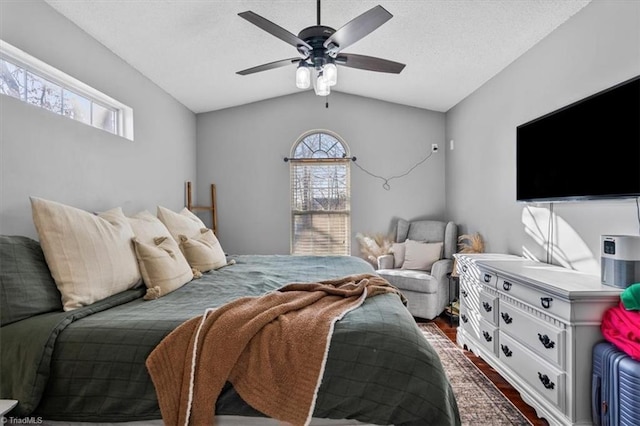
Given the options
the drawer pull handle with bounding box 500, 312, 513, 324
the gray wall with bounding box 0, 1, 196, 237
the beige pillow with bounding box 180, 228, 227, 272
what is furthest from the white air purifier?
the gray wall with bounding box 0, 1, 196, 237

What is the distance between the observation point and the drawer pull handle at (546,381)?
197 centimetres

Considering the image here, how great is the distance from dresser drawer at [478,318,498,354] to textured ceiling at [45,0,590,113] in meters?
2.23

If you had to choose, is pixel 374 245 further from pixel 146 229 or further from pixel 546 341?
pixel 146 229

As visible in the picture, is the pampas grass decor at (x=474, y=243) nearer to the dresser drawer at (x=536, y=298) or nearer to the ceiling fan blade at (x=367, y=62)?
the dresser drawer at (x=536, y=298)

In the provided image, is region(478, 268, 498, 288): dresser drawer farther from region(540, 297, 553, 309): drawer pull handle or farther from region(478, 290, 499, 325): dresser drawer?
region(540, 297, 553, 309): drawer pull handle

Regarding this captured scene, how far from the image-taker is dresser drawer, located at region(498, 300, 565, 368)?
6.31ft

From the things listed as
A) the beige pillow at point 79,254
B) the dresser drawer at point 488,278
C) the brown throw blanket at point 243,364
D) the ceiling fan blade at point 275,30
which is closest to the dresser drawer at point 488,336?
the dresser drawer at point 488,278

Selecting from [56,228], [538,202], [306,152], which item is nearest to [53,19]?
[56,228]

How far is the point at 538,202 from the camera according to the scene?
273 cm

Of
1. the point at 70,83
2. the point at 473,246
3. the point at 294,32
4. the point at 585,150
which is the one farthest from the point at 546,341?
the point at 70,83

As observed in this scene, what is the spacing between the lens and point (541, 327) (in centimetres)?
207

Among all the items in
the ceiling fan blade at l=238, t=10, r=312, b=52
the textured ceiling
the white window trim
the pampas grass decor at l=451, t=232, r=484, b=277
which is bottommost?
the pampas grass decor at l=451, t=232, r=484, b=277

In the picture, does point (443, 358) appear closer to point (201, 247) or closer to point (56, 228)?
point (201, 247)

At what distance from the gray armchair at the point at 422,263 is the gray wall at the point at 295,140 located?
0.33 meters
